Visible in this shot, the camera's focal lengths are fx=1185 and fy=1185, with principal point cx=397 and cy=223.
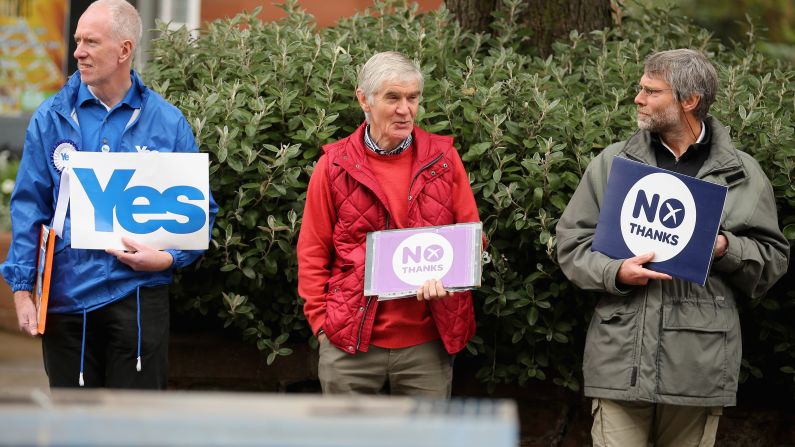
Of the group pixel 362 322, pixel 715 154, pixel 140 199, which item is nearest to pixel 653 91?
pixel 715 154

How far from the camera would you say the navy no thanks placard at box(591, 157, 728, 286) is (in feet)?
14.3

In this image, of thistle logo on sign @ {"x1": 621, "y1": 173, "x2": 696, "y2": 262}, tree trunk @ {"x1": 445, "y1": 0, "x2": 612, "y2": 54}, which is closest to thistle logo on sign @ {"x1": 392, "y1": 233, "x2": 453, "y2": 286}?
thistle logo on sign @ {"x1": 621, "y1": 173, "x2": 696, "y2": 262}

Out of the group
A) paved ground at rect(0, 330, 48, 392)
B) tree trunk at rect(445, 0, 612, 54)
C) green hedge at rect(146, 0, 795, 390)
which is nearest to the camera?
green hedge at rect(146, 0, 795, 390)

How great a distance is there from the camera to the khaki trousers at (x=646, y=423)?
4609 mm

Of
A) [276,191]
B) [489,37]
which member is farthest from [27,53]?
[276,191]

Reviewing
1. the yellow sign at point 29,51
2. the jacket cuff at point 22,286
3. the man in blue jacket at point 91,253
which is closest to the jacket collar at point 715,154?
the man in blue jacket at point 91,253

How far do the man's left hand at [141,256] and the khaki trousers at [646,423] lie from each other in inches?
70.3

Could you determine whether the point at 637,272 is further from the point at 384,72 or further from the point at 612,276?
the point at 384,72

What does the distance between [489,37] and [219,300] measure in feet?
7.89

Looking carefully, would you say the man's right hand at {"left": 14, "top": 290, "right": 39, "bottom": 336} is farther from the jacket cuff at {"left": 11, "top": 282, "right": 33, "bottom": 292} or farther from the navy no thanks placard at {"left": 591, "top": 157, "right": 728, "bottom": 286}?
the navy no thanks placard at {"left": 591, "top": 157, "right": 728, "bottom": 286}

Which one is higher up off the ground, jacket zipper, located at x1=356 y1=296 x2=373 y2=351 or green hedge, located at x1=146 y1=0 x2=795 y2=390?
green hedge, located at x1=146 y1=0 x2=795 y2=390

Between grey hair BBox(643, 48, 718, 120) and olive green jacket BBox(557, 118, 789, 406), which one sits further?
grey hair BBox(643, 48, 718, 120)

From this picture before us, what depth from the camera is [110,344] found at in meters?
4.62

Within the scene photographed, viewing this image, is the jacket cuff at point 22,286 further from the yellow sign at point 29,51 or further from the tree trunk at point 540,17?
the yellow sign at point 29,51
